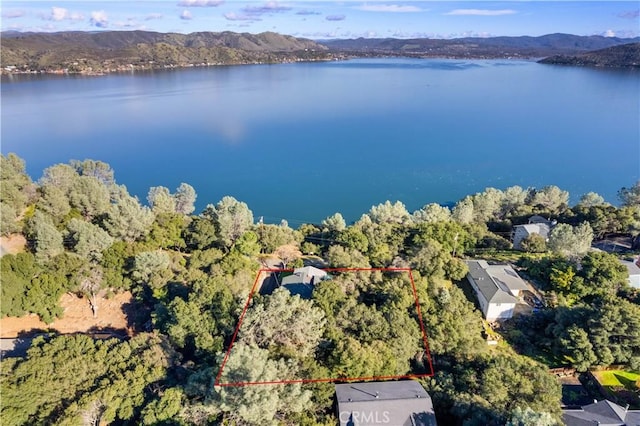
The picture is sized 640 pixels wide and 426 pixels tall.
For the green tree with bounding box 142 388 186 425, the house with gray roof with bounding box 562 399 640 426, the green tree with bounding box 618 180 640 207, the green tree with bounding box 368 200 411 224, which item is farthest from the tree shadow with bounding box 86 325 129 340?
the green tree with bounding box 618 180 640 207

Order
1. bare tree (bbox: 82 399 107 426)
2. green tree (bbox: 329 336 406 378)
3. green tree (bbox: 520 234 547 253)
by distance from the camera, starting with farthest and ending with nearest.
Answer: green tree (bbox: 520 234 547 253) → green tree (bbox: 329 336 406 378) → bare tree (bbox: 82 399 107 426)

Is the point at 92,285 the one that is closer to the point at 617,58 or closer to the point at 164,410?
the point at 164,410

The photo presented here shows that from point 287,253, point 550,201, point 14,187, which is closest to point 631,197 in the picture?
point 550,201

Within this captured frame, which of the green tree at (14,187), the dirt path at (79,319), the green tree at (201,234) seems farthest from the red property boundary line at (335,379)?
the green tree at (14,187)

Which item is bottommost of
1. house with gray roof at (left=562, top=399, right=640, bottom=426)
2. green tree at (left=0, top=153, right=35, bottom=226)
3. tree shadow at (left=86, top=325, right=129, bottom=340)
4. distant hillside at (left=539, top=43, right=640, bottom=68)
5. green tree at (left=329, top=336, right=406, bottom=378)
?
tree shadow at (left=86, top=325, right=129, bottom=340)

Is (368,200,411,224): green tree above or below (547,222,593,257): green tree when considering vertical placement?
below

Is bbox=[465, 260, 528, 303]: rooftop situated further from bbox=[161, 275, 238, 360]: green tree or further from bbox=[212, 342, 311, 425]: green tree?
bbox=[161, 275, 238, 360]: green tree
